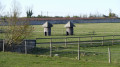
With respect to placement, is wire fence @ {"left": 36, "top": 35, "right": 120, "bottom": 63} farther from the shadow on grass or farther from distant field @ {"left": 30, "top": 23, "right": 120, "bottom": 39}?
distant field @ {"left": 30, "top": 23, "right": 120, "bottom": 39}

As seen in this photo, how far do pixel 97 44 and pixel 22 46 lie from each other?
27.6 ft

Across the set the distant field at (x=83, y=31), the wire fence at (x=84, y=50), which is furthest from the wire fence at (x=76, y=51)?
the distant field at (x=83, y=31)

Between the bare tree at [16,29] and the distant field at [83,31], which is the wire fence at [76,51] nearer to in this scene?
the bare tree at [16,29]

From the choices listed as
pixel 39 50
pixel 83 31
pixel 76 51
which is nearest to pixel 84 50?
pixel 76 51

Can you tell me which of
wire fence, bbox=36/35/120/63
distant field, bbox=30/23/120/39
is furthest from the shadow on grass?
distant field, bbox=30/23/120/39

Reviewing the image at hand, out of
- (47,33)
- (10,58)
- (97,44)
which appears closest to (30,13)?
(47,33)

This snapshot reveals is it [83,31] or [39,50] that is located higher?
[83,31]

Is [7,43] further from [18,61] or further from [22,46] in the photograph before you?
[18,61]

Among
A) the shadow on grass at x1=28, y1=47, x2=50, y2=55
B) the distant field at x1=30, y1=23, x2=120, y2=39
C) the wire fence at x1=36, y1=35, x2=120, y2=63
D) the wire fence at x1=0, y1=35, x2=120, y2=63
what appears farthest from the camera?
the distant field at x1=30, y1=23, x2=120, y2=39

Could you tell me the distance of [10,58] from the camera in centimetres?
1694

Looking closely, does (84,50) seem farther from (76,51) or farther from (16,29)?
(16,29)

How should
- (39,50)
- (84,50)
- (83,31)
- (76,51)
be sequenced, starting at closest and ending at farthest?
1. (76,51)
2. (84,50)
3. (39,50)
4. (83,31)

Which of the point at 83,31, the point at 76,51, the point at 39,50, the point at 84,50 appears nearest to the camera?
the point at 76,51

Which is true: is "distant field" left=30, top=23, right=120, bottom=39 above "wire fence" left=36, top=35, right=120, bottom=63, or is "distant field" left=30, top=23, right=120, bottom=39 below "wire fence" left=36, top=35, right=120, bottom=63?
above
